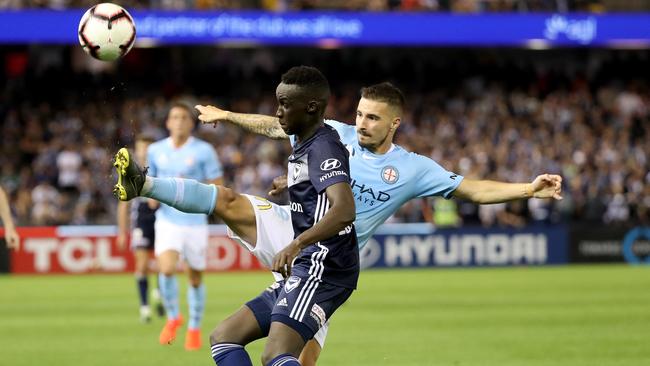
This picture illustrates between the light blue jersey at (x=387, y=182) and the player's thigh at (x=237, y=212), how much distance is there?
0.77 metres

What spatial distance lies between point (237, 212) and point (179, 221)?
5.39 metres

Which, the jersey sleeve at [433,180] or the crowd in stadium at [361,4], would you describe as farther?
the crowd in stadium at [361,4]

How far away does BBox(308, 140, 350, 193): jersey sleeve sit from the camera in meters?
6.20

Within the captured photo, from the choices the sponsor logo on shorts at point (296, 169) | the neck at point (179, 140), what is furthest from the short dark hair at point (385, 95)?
the neck at point (179, 140)

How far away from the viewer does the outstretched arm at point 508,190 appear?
7.34 metres

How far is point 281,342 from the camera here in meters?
6.29

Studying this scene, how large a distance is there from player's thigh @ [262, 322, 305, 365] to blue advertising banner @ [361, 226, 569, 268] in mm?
17681

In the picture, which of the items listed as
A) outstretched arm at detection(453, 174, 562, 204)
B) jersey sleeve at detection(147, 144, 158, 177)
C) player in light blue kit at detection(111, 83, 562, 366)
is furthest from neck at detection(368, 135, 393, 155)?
jersey sleeve at detection(147, 144, 158, 177)

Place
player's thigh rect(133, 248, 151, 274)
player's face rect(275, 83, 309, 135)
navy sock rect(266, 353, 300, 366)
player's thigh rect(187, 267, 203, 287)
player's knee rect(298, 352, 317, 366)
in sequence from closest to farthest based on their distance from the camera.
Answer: navy sock rect(266, 353, 300, 366) < player's face rect(275, 83, 309, 135) < player's knee rect(298, 352, 317, 366) < player's thigh rect(187, 267, 203, 287) < player's thigh rect(133, 248, 151, 274)

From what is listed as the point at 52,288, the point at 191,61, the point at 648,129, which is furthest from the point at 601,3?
the point at 52,288

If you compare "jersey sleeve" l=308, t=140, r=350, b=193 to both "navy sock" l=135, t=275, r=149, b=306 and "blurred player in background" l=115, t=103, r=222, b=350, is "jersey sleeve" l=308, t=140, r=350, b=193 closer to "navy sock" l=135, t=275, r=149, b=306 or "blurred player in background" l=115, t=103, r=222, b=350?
"blurred player in background" l=115, t=103, r=222, b=350

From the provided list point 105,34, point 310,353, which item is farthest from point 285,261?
point 105,34

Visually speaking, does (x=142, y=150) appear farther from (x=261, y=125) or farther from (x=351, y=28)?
(x=351, y=28)

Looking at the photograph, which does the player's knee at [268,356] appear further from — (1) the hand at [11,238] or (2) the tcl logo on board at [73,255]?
(2) the tcl logo on board at [73,255]
